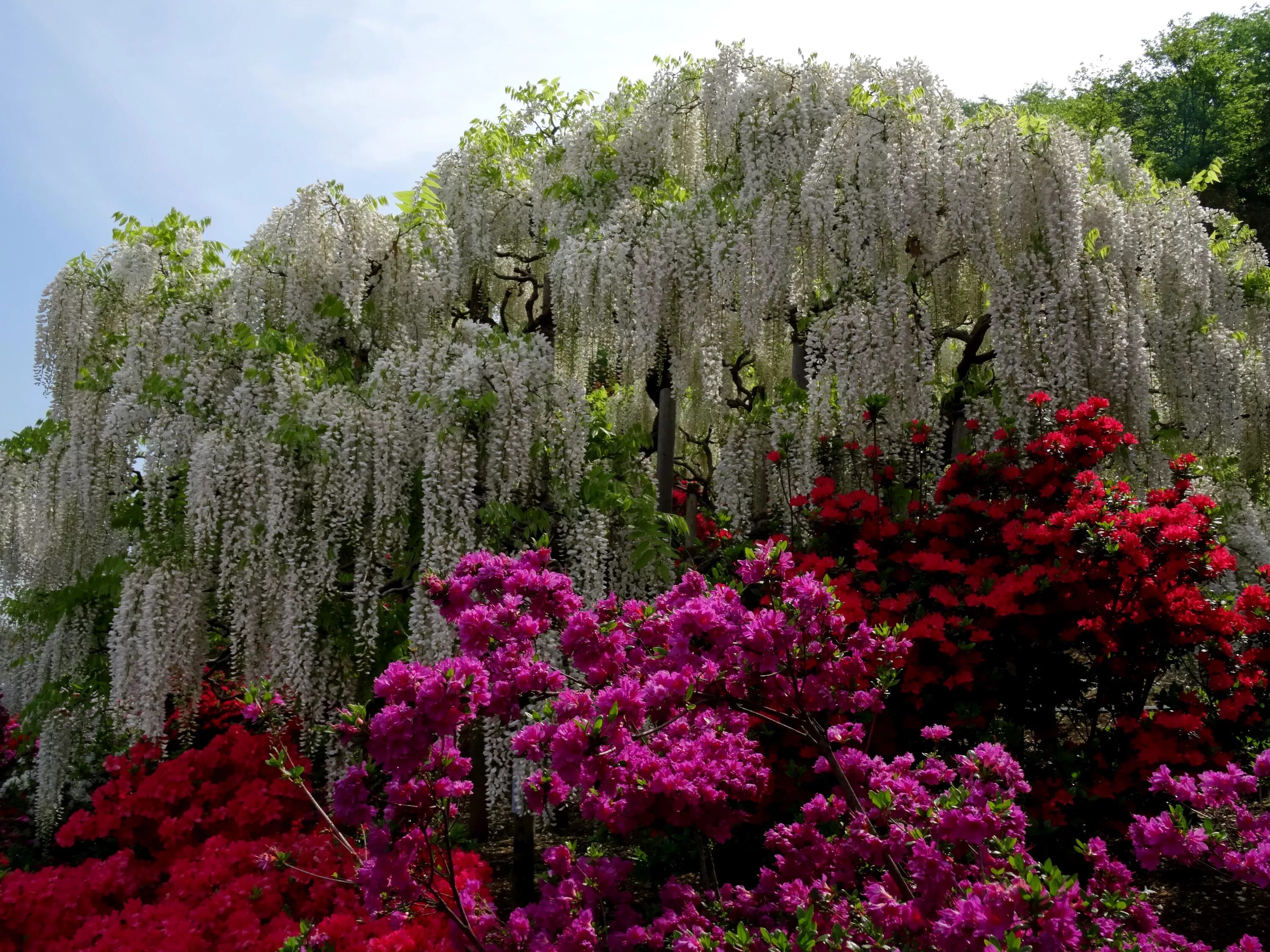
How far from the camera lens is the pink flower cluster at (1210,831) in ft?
7.07

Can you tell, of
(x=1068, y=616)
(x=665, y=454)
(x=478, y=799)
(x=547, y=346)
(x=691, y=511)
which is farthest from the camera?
(x=691, y=511)

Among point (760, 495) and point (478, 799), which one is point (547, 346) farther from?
point (478, 799)

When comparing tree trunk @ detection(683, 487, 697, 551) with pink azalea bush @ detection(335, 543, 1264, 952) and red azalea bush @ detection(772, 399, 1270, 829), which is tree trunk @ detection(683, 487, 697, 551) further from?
pink azalea bush @ detection(335, 543, 1264, 952)

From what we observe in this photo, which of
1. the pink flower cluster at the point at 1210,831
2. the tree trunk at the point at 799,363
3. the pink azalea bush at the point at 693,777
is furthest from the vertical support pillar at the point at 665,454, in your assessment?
the pink flower cluster at the point at 1210,831

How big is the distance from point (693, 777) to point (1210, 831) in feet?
4.45

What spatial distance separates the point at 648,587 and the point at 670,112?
3899mm

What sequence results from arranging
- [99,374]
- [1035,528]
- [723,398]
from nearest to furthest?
[1035,528], [99,374], [723,398]

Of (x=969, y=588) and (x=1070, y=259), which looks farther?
(x=1070, y=259)

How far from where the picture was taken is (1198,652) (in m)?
4.26

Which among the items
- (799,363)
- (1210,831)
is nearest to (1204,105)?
(799,363)

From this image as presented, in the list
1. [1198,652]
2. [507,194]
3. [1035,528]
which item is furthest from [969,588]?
[507,194]

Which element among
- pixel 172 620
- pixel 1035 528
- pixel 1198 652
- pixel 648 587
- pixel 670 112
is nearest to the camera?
pixel 1035 528

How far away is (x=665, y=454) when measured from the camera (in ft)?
22.6

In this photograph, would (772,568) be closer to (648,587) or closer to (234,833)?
(648,587)
